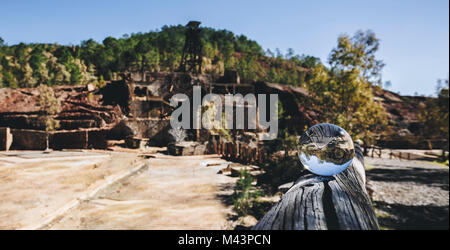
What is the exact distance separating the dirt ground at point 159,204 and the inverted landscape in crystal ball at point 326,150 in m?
4.95

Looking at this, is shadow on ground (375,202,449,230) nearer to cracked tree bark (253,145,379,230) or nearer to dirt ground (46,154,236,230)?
dirt ground (46,154,236,230)

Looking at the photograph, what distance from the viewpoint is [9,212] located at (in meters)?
2.37

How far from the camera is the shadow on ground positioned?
327 inches

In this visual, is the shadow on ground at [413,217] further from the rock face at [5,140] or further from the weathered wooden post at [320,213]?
the rock face at [5,140]

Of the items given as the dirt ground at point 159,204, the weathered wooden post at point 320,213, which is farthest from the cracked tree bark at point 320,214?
the dirt ground at point 159,204

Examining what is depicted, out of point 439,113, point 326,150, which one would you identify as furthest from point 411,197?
point 326,150

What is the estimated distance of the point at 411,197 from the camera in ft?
37.8

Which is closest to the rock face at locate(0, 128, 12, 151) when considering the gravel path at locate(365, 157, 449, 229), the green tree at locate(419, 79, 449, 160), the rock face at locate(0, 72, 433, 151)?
the rock face at locate(0, 72, 433, 151)

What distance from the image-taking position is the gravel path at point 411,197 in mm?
8766
